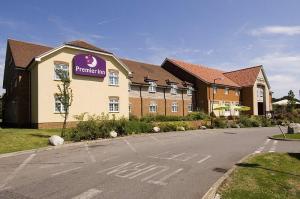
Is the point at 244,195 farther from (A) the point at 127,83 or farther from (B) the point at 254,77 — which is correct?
(B) the point at 254,77

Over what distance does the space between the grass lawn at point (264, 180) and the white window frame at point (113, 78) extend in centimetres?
2350

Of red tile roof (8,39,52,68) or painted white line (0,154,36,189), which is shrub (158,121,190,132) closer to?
red tile roof (8,39,52,68)

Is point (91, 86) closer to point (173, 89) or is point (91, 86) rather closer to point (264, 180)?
point (173, 89)

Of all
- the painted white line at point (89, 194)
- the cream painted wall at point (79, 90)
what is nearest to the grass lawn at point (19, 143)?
the cream painted wall at point (79, 90)

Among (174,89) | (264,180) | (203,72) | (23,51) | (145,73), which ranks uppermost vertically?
(203,72)

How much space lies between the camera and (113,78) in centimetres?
3453

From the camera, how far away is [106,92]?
33375 mm

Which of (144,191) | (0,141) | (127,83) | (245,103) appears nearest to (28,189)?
(144,191)

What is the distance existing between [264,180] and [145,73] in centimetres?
3533

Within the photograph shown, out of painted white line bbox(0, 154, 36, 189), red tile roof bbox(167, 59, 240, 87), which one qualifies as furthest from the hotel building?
painted white line bbox(0, 154, 36, 189)

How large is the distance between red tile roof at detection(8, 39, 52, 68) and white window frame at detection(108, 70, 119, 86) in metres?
8.64

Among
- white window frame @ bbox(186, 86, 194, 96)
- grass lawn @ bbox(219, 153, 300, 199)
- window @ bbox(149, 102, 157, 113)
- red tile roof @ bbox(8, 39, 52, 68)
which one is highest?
red tile roof @ bbox(8, 39, 52, 68)

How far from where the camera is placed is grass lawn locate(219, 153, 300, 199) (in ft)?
25.8

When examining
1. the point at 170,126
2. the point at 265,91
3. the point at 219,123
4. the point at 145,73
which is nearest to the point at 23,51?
the point at 145,73
